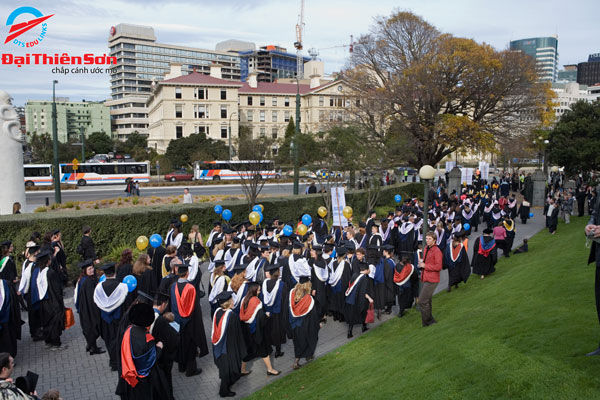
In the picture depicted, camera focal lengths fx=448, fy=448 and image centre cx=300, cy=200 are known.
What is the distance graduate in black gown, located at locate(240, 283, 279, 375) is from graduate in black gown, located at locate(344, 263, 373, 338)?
2012 millimetres

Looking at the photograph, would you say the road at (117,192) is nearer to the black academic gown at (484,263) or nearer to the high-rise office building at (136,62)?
the black academic gown at (484,263)

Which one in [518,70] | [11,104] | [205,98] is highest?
[205,98]

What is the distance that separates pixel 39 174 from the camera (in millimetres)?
40844

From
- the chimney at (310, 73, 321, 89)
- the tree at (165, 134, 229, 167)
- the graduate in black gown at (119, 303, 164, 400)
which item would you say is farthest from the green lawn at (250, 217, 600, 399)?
the chimney at (310, 73, 321, 89)

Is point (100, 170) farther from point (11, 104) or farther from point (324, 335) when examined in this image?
point (324, 335)

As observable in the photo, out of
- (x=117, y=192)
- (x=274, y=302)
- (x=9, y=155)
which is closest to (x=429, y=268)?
(x=274, y=302)

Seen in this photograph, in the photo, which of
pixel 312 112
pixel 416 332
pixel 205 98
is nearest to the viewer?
pixel 416 332

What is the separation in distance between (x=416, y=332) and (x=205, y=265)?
821cm

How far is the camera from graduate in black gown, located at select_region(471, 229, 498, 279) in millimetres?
12289

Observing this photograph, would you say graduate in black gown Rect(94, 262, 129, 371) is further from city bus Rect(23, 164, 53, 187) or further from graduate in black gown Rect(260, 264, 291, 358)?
city bus Rect(23, 164, 53, 187)

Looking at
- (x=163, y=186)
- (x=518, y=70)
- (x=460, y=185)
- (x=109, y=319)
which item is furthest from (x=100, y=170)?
(x=109, y=319)

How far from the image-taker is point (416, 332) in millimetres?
8398

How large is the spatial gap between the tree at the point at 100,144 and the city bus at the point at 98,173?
37.1 metres

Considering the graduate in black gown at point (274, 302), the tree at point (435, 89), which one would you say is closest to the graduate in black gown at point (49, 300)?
the graduate in black gown at point (274, 302)
